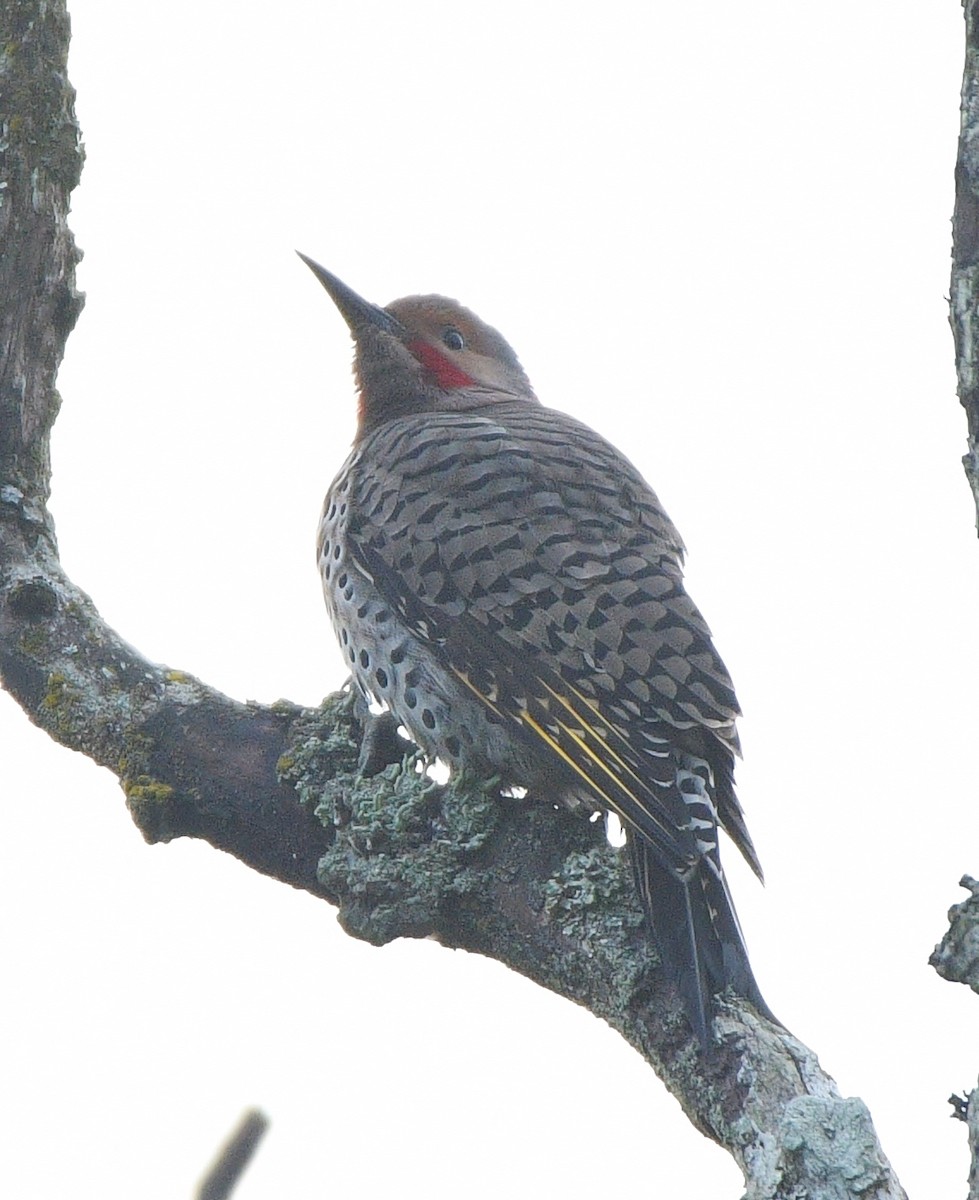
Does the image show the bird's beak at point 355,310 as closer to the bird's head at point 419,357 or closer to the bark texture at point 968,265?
the bird's head at point 419,357

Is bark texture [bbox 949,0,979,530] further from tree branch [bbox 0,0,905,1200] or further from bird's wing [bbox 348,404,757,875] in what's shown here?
bird's wing [bbox 348,404,757,875]

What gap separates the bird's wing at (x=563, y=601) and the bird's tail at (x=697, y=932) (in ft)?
0.16

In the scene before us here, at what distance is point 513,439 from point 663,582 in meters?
0.88

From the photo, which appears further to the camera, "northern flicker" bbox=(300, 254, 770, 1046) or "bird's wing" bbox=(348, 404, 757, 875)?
"bird's wing" bbox=(348, 404, 757, 875)

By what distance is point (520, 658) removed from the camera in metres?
4.37

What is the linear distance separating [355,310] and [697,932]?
12.4 ft

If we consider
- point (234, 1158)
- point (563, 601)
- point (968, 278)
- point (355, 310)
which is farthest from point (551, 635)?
point (234, 1158)

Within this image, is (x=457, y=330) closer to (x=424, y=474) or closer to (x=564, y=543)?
(x=424, y=474)

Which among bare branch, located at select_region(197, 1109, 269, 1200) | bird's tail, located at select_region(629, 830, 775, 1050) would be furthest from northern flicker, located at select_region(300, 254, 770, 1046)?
bare branch, located at select_region(197, 1109, 269, 1200)

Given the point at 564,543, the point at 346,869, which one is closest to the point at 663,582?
the point at 564,543

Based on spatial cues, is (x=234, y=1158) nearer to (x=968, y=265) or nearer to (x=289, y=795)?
(x=968, y=265)

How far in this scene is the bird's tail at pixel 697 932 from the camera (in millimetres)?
3170

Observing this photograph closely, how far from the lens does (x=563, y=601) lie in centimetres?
448

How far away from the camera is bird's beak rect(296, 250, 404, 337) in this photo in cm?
637
